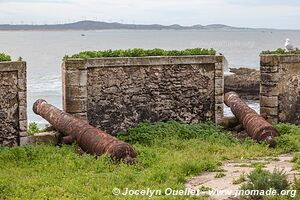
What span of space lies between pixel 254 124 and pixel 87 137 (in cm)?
429

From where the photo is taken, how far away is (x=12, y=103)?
37.4 ft

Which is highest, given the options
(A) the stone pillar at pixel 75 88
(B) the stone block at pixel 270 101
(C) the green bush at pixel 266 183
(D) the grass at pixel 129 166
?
(A) the stone pillar at pixel 75 88

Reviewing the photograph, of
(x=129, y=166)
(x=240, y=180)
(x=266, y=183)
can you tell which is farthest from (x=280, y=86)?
(x=266, y=183)

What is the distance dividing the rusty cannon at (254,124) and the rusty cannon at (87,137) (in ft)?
11.9

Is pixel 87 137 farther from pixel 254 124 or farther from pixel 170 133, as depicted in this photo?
pixel 254 124

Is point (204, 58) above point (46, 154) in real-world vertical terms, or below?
above

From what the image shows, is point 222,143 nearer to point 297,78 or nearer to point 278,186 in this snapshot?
point 297,78

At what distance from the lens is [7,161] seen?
32.8ft

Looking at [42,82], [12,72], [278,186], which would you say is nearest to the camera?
[278,186]

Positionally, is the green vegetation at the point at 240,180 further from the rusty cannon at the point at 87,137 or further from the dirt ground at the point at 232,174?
the rusty cannon at the point at 87,137

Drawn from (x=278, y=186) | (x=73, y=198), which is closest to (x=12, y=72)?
(x=73, y=198)

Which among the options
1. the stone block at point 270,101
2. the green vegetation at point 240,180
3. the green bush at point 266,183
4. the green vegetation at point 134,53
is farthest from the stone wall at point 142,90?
the green bush at point 266,183

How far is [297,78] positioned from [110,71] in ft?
17.7

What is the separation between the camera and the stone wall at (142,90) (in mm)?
12281
